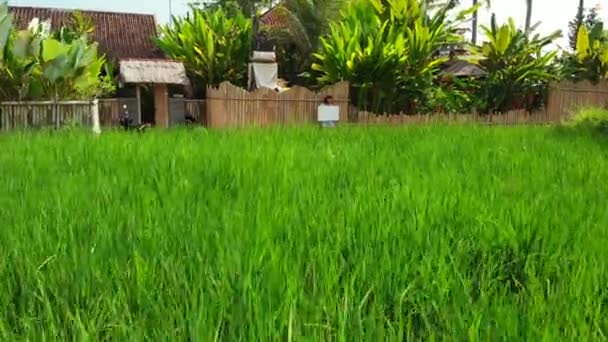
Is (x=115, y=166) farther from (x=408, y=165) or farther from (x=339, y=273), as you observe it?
(x=339, y=273)

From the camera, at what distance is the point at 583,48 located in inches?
551

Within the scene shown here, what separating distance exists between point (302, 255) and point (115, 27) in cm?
2066

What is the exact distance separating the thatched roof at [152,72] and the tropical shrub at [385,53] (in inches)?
131

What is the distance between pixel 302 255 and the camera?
5.74ft

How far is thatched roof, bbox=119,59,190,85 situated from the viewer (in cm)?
1351

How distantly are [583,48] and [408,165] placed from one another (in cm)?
1207

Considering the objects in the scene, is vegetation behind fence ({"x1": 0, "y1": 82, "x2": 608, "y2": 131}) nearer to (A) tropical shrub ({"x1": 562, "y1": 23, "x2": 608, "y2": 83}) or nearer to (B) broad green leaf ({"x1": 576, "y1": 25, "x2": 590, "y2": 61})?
(A) tropical shrub ({"x1": 562, "y1": 23, "x2": 608, "y2": 83})

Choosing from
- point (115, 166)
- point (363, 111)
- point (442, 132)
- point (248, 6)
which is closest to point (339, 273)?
point (115, 166)

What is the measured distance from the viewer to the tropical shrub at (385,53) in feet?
38.6

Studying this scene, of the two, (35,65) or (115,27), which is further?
(115,27)

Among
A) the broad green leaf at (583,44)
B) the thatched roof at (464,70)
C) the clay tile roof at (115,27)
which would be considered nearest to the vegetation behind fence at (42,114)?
the thatched roof at (464,70)

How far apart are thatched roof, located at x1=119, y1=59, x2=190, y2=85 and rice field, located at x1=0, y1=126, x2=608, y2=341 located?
1041cm

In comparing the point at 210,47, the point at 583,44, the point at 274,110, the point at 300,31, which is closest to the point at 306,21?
the point at 300,31

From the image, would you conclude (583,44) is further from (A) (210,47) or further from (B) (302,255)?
(B) (302,255)
